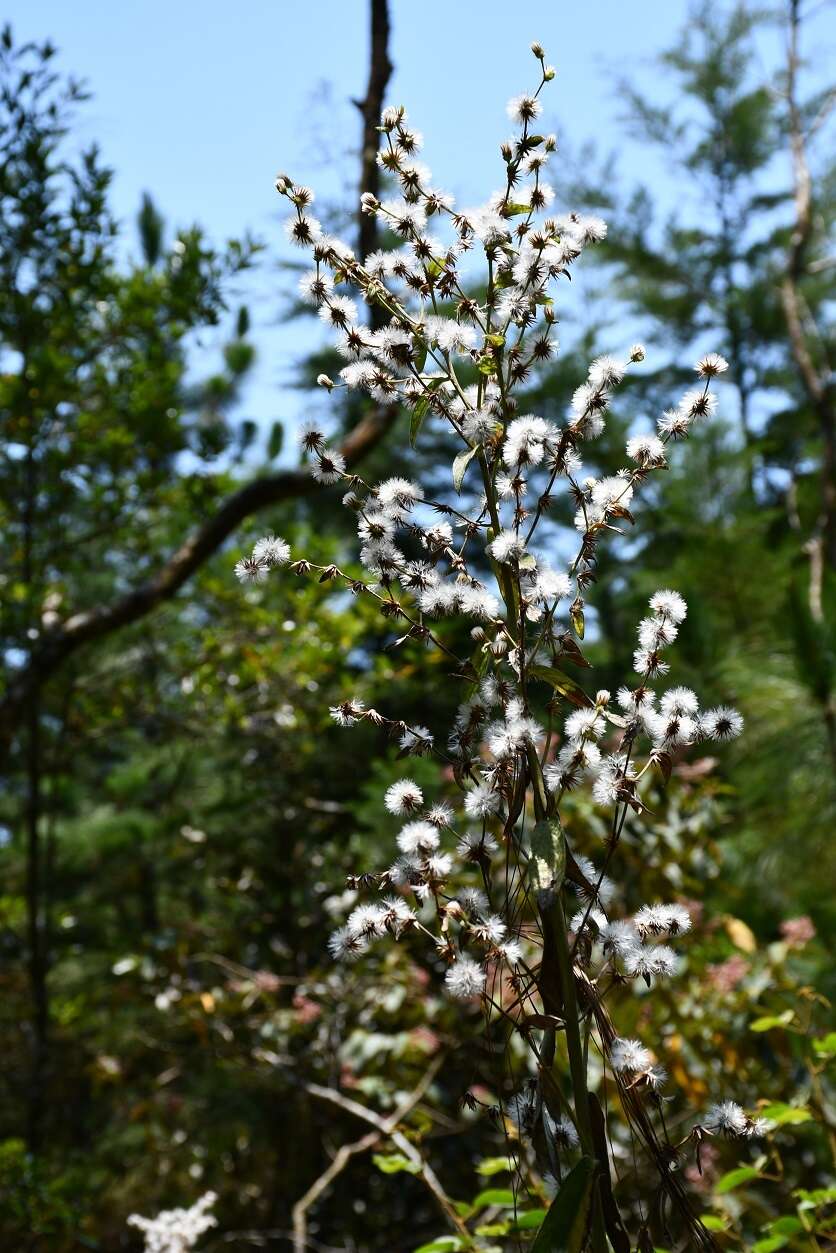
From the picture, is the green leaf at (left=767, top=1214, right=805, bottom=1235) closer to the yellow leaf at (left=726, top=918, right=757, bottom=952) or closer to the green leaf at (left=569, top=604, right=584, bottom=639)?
the green leaf at (left=569, top=604, right=584, bottom=639)

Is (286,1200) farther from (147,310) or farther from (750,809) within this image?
(147,310)

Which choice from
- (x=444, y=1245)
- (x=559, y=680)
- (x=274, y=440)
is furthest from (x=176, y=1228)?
(x=274, y=440)

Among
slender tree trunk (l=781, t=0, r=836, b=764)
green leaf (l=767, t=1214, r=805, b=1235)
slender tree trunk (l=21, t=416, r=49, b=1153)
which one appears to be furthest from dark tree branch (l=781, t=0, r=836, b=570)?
green leaf (l=767, t=1214, r=805, b=1235)

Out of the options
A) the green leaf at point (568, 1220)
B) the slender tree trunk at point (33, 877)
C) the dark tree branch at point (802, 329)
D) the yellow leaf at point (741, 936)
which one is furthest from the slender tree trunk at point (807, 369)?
the green leaf at point (568, 1220)

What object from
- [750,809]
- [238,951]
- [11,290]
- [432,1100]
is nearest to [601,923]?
[432,1100]

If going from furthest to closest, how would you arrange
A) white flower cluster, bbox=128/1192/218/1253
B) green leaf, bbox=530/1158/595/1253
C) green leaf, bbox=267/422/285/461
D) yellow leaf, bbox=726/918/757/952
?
1. green leaf, bbox=267/422/285/461
2. yellow leaf, bbox=726/918/757/952
3. white flower cluster, bbox=128/1192/218/1253
4. green leaf, bbox=530/1158/595/1253

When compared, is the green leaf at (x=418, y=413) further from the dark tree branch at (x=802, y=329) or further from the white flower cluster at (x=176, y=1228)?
the dark tree branch at (x=802, y=329)
